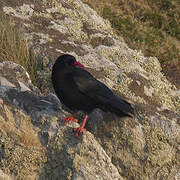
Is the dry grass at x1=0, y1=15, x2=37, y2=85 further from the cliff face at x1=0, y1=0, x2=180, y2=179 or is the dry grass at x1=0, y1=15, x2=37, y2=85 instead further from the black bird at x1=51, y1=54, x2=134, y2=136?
the black bird at x1=51, y1=54, x2=134, y2=136

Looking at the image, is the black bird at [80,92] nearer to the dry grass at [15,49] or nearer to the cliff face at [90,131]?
the cliff face at [90,131]

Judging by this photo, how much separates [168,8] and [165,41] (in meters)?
2.98

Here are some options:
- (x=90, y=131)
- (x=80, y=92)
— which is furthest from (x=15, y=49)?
(x=90, y=131)

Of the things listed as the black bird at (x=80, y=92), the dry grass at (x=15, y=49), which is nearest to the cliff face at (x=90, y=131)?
the dry grass at (x=15, y=49)

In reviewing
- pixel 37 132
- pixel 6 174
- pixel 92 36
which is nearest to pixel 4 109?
pixel 37 132

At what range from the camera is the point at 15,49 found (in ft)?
25.7

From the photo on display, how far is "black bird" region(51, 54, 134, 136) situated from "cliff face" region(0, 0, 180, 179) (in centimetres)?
36

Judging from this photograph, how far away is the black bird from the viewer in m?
5.91

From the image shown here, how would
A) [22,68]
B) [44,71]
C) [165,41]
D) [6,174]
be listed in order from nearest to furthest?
[6,174] → [22,68] → [44,71] → [165,41]

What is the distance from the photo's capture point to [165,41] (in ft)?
46.6

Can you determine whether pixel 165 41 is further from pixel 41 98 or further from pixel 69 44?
pixel 41 98

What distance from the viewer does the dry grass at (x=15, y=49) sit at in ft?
25.3

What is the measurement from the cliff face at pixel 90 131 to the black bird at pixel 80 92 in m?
0.36

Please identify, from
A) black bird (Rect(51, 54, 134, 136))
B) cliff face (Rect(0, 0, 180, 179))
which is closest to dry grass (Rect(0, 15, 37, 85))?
cliff face (Rect(0, 0, 180, 179))
